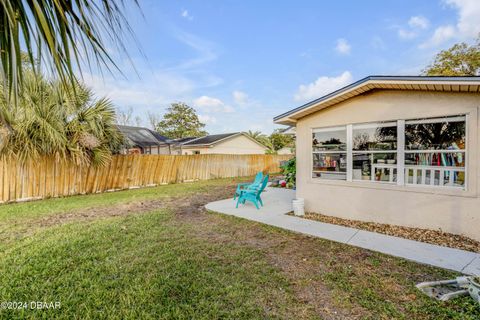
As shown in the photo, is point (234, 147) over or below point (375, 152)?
over

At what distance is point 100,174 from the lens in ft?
35.1

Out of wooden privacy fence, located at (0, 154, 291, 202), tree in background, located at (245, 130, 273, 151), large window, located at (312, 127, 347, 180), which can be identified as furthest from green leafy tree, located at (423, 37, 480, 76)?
tree in background, located at (245, 130, 273, 151)

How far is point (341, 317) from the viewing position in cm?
261

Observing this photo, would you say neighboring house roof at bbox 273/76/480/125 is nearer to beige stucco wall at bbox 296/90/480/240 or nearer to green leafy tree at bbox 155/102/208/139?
beige stucco wall at bbox 296/90/480/240

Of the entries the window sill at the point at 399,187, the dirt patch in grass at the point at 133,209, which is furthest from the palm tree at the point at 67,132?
the window sill at the point at 399,187

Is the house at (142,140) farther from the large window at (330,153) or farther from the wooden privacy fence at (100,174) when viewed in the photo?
the large window at (330,153)

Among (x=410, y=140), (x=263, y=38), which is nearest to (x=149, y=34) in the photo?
(x=410, y=140)

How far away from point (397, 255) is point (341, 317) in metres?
Result: 2.07

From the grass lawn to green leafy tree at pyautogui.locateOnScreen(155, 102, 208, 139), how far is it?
36815 mm

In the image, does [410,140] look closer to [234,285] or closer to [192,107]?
[234,285]

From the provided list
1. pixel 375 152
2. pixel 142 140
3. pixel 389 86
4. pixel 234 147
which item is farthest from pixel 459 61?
pixel 142 140

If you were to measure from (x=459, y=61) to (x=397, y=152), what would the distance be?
1722 centimetres

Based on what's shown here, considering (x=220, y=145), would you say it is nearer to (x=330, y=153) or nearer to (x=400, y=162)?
(x=330, y=153)

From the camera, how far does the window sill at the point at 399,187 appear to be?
4.63m
